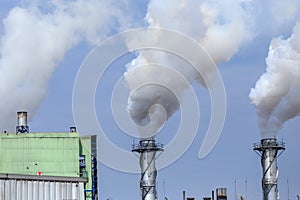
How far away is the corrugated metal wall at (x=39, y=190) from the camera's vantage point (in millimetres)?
31562

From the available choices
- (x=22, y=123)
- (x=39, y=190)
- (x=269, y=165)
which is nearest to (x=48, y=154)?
(x=22, y=123)

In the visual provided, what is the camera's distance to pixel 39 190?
3266 cm

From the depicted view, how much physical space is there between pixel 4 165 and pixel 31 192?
39.2m

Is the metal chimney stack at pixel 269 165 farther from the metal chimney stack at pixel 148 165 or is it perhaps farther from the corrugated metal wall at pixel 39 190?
the corrugated metal wall at pixel 39 190

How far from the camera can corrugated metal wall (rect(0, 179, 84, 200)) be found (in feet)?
104

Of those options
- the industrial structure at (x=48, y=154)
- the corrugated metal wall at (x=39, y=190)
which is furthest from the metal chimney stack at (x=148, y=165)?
the corrugated metal wall at (x=39, y=190)

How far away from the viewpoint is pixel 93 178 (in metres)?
74.3

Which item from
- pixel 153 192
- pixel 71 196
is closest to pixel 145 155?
pixel 153 192

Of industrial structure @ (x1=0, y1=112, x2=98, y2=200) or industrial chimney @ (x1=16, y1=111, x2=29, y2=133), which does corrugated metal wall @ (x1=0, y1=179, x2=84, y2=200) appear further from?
industrial chimney @ (x1=16, y1=111, x2=29, y2=133)

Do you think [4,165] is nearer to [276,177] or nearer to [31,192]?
[276,177]

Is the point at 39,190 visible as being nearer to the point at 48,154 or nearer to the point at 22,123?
the point at 48,154

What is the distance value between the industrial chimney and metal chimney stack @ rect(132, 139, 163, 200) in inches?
407

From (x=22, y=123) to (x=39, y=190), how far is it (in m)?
42.2

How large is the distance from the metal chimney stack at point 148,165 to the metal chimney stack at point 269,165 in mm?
10174
